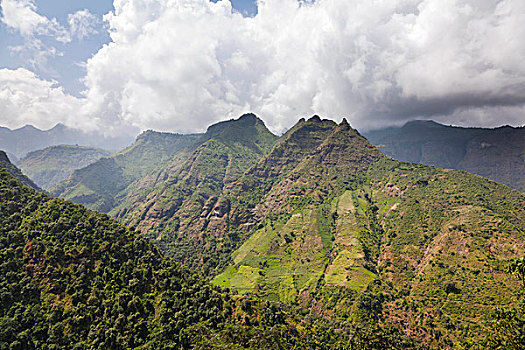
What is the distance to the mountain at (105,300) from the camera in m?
91.6

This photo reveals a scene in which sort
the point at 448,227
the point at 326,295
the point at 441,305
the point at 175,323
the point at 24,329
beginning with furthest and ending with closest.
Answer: the point at 448,227 → the point at 326,295 → the point at 441,305 → the point at 175,323 → the point at 24,329

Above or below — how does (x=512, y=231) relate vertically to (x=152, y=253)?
above

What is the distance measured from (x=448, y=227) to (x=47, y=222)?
919 ft

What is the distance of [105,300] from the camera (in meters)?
103

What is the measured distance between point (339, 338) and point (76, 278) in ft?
433

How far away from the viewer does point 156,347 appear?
9269 centimetres

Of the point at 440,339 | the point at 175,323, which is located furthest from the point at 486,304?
the point at 175,323

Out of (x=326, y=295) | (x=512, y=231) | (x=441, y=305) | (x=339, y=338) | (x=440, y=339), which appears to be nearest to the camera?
(x=339, y=338)

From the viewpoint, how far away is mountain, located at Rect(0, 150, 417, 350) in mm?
91562

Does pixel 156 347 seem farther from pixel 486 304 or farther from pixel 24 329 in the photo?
pixel 486 304

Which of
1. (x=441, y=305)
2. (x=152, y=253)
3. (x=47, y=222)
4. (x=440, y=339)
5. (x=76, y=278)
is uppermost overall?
(x=47, y=222)

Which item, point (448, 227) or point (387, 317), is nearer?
point (387, 317)

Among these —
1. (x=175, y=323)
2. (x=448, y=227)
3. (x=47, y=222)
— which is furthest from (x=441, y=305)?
(x=47, y=222)

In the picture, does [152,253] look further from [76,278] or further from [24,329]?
[24,329]
